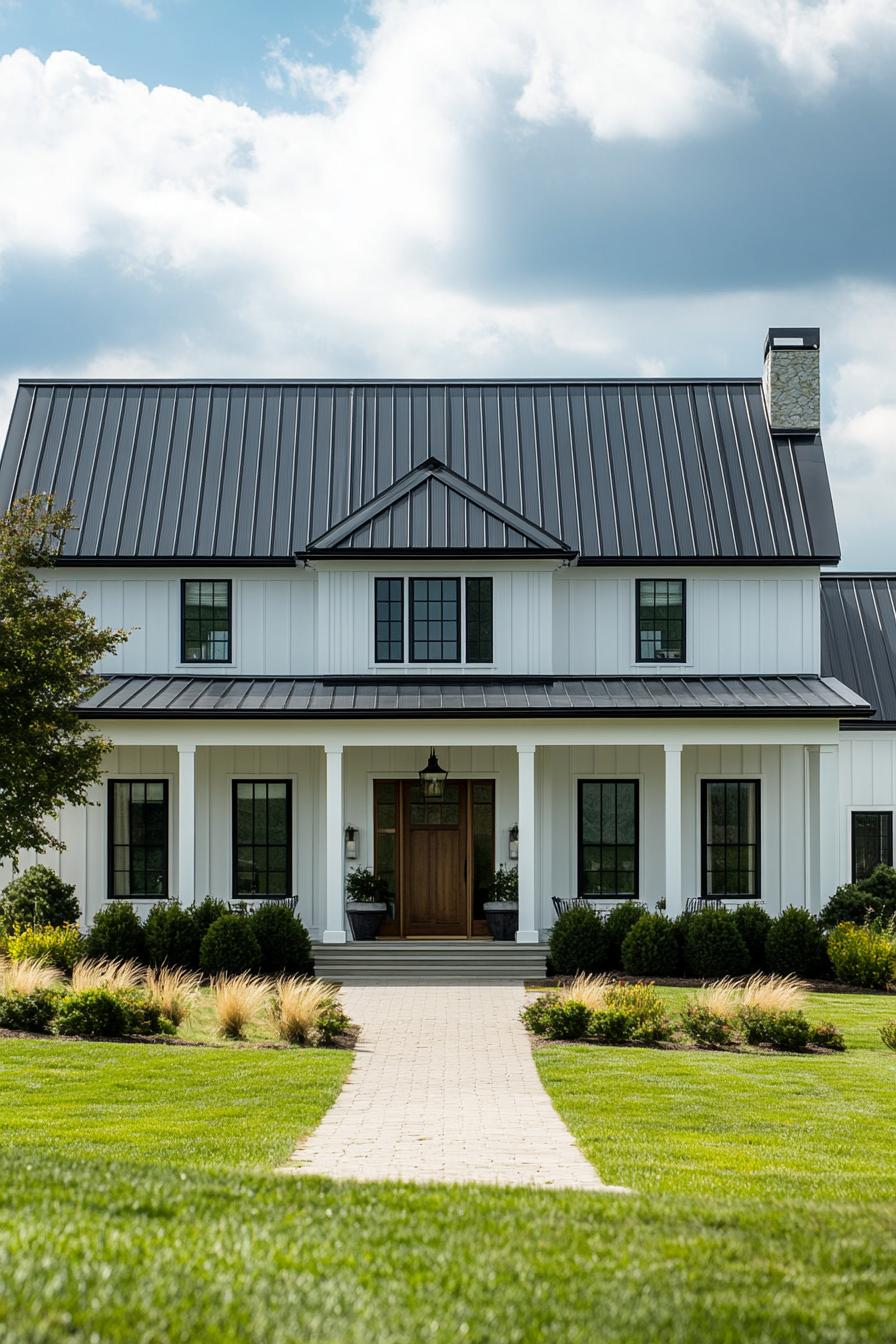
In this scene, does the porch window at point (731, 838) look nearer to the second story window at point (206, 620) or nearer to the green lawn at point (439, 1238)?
the second story window at point (206, 620)

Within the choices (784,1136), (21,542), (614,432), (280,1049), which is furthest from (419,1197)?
(614,432)

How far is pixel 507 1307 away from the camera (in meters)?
5.61

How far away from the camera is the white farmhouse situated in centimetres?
2372

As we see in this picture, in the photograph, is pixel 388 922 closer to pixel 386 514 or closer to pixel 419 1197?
pixel 386 514

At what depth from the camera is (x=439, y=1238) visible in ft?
22.0

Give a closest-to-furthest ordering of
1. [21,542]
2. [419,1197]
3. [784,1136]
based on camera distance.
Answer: [419,1197] → [784,1136] → [21,542]

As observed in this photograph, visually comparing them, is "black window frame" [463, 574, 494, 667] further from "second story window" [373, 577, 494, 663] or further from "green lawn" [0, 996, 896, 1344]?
"green lawn" [0, 996, 896, 1344]

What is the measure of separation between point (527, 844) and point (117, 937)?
6.65 metres

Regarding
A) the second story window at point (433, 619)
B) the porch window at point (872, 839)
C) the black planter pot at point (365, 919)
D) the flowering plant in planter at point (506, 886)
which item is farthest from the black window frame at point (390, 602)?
the porch window at point (872, 839)

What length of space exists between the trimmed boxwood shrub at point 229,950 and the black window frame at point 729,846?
8.46 m

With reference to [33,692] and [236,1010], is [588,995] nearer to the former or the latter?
[236,1010]

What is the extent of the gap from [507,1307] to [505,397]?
24.8m

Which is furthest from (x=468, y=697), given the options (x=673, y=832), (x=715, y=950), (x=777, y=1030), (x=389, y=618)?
(x=777, y=1030)

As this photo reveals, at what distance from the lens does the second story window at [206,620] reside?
26.2m
